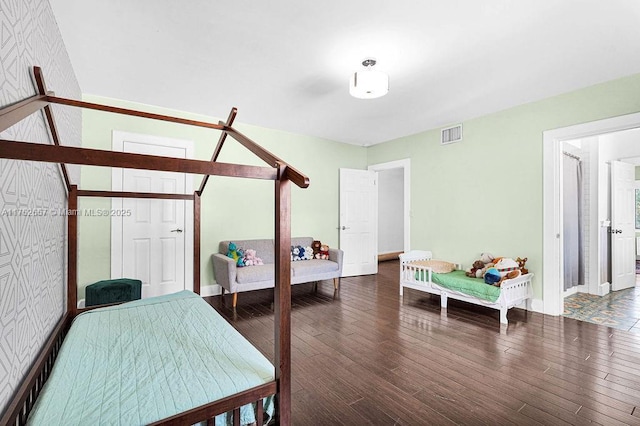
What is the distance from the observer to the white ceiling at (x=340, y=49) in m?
1.94

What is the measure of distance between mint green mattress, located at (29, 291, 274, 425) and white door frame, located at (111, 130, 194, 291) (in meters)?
2.01

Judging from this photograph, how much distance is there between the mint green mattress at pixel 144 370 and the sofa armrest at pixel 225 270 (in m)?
1.74

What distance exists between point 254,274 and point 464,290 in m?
2.43

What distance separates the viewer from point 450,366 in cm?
219

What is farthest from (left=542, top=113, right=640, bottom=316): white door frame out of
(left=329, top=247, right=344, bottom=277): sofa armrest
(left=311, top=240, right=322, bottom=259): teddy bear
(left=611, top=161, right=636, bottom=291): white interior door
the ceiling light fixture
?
(left=311, top=240, right=322, bottom=259): teddy bear

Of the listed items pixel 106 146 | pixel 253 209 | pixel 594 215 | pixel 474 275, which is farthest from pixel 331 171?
pixel 594 215

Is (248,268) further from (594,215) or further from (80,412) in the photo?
(594,215)

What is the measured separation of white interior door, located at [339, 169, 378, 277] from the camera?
210 inches

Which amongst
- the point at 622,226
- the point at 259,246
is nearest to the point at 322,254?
the point at 259,246

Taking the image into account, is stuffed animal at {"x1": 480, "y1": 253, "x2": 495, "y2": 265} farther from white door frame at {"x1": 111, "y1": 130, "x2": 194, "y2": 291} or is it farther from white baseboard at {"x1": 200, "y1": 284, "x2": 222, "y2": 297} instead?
white door frame at {"x1": 111, "y1": 130, "x2": 194, "y2": 291}

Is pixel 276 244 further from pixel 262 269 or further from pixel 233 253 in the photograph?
pixel 233 253

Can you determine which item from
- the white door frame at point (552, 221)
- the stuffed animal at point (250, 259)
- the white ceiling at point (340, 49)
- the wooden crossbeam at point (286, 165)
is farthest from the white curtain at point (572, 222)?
the wooden crossbeam at point (286, 165)

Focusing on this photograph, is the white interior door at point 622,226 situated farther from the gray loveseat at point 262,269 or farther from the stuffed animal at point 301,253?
the stuffed animal at point 301,253

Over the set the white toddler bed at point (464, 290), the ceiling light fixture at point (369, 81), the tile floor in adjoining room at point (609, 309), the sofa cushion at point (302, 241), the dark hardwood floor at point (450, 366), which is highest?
the ceiling light fixture at point (369, 81)
